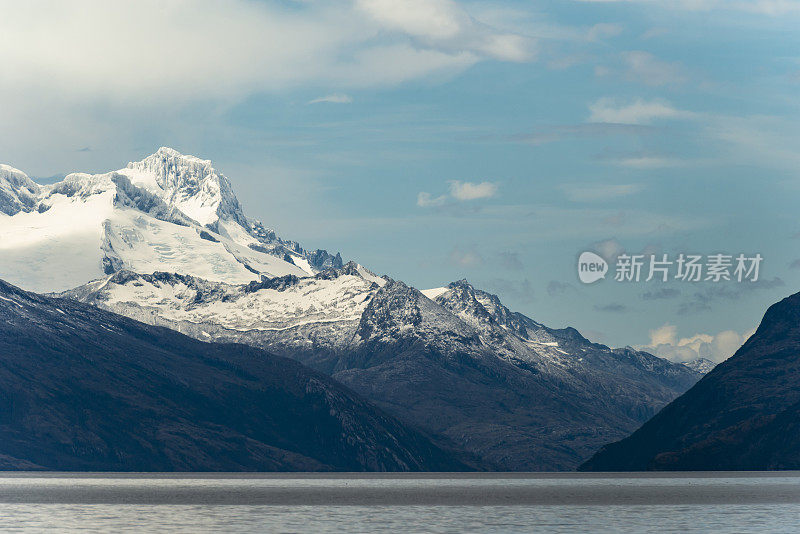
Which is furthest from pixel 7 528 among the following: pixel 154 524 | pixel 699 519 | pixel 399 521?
pixel 699 519

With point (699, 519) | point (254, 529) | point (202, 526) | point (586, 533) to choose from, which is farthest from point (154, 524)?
point (699, 519)

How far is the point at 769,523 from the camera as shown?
601 feet

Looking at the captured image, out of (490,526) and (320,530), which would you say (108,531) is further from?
(490,526)

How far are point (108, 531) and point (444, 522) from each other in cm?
5639

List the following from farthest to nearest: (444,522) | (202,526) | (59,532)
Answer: (444,522) < (202,526) < (59,532)

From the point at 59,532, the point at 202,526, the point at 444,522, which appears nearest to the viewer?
the point at 59,532

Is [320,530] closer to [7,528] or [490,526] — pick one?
[490,526]

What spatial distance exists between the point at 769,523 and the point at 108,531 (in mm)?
103231

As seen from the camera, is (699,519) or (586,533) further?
(699,519)

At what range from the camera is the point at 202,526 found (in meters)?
183

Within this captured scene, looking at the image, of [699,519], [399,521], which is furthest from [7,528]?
[699,519]

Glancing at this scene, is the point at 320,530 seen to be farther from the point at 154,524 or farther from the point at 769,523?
the point at 769,523

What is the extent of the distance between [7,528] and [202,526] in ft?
97.0

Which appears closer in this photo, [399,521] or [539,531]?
[539,531]
